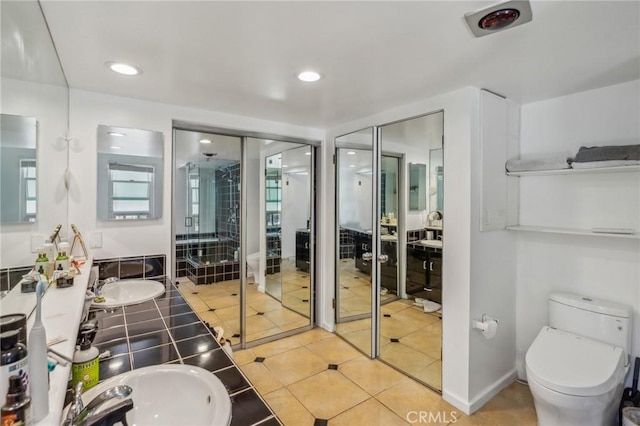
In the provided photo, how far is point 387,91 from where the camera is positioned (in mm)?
2238

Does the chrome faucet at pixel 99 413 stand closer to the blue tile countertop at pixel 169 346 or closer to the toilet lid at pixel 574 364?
the blue tile countertop at pixel 169 346

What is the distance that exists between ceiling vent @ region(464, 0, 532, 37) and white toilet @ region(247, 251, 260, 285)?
2.94 metres

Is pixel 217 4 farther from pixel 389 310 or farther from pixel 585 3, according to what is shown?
pixel 389 310

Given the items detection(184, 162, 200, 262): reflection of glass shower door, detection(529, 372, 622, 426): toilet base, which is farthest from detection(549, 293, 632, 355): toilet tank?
detection(184, 162, 200, 262): reflection of glass shower door

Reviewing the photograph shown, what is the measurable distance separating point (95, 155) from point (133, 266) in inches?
33.4

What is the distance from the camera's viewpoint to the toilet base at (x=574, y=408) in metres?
1.69

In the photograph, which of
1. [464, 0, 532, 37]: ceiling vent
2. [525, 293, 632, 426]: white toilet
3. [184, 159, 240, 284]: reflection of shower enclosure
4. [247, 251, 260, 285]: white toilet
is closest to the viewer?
[464, 0, 532, 37]: ceiling vent

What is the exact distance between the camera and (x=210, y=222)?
4391 mm

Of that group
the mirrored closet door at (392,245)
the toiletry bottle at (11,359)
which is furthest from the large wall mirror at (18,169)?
the mirrored closet door at (392,245)

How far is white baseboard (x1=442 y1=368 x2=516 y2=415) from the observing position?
2.18m

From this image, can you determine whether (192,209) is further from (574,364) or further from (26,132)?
(574,364)

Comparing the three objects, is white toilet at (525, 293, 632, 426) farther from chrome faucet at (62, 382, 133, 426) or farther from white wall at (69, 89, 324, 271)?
white wall at (69, 89, 324, 271)

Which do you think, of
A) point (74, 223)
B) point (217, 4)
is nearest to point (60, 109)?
point (74, 223)
